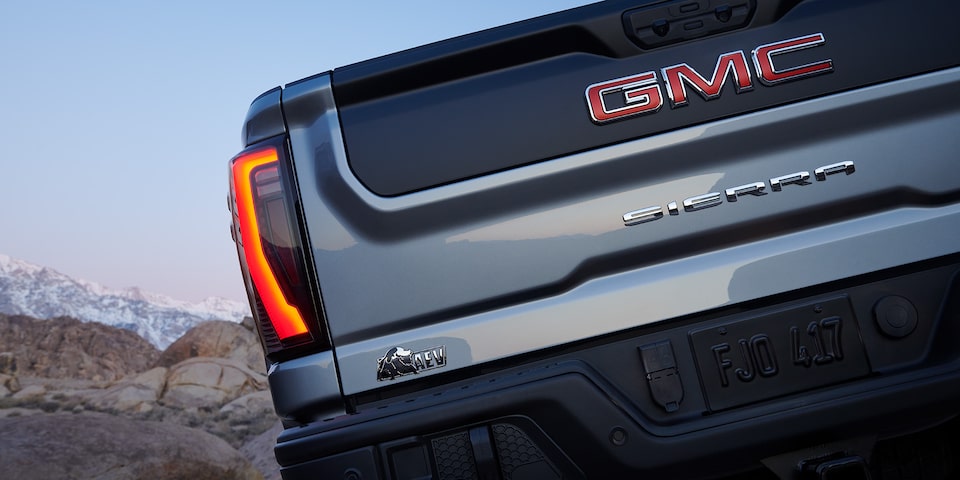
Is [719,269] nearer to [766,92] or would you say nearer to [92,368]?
[766,92]

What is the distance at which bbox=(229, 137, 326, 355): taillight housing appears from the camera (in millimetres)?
2352

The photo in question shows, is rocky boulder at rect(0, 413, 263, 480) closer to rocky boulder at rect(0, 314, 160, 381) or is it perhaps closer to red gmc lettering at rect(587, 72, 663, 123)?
red gmc lettering at rect(587, 72, 663, 123)

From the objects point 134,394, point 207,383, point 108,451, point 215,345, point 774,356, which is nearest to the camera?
point 774,356

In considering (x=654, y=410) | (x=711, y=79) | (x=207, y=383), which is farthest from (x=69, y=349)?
(x=711, y=79)

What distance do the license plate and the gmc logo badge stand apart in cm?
66

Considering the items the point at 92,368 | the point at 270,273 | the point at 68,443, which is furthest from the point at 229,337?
the point at 270,273

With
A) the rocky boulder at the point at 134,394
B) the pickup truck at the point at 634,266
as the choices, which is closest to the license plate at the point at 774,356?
the pickup truck at the point at 634,266

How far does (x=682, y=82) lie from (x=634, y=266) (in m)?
0.55

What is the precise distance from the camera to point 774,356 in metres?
2.28

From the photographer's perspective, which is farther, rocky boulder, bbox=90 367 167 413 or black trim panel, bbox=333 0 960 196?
rocky boulder, bbox=90 367 167 413

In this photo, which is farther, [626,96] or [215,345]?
[215,345]

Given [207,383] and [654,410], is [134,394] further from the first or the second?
[654,410]

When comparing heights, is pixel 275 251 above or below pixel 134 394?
above

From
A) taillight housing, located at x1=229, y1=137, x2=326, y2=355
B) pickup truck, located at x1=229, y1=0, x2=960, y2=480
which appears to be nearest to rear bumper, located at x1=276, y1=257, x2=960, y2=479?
pickup truck, located at x1=229, y1=0, x2=960, y2=480
